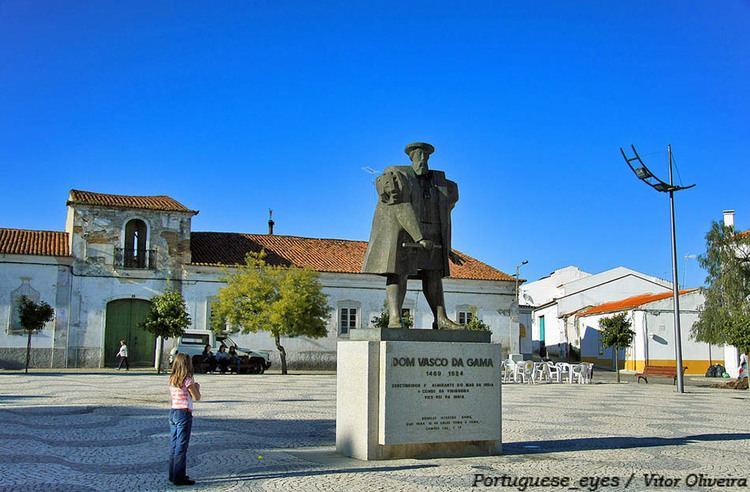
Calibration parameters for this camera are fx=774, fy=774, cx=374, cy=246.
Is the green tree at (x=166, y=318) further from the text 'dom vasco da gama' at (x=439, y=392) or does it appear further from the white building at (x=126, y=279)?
the text 'dom vasco da gama' at (x=439, y=392)

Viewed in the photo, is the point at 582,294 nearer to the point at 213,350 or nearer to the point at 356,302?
the point at 356,302

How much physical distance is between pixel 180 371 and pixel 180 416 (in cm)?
38

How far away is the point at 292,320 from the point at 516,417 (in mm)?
18410

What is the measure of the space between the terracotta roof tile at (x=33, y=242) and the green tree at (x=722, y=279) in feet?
85.0

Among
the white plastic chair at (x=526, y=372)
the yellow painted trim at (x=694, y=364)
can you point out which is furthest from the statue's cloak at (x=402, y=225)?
the yellow painted trim at (x=694, y=364)

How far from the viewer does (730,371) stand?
118 ft

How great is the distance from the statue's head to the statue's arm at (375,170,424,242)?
317 mm

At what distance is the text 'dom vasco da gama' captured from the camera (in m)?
7.54

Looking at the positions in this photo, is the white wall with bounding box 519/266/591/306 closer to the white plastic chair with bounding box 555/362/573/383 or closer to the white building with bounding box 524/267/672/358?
the white building with bounding box 524/267/672/358

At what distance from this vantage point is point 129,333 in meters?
33.5

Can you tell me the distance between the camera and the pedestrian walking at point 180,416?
20.6 ft

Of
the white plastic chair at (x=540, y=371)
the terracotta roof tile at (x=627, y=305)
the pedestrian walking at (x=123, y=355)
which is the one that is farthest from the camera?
the terracotta roof tile at (x=627, y=305)

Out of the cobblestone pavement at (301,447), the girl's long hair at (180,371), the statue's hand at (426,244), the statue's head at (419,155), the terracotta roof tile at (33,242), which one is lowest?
the cobblestone pavement at (301,447)

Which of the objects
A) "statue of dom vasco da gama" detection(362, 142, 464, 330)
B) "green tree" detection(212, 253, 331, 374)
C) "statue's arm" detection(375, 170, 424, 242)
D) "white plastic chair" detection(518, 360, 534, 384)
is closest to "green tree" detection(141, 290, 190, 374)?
"green tree" detection(212, 253, 331, 374)
